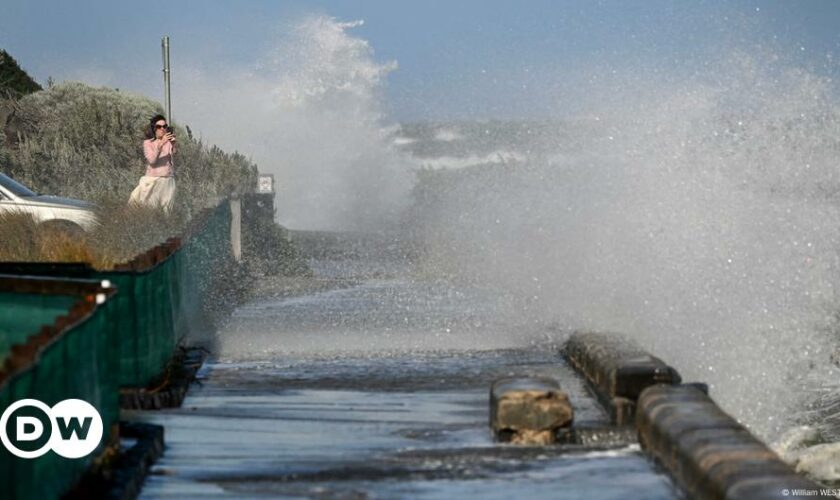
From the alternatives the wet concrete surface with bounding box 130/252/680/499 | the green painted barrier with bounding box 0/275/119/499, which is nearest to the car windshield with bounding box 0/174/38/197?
the wet concrete surface with bounding box 130/252/680/499

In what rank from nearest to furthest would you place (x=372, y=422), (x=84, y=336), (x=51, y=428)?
(x=51, y=428)
(x=84, y=336)
(x=372, y=422)

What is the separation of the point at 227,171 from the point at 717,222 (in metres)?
14.2

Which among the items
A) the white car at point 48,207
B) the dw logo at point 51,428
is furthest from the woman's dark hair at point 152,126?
the dw logo at point 51,428

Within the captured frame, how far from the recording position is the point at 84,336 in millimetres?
8828

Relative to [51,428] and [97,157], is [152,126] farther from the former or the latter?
[51,428]

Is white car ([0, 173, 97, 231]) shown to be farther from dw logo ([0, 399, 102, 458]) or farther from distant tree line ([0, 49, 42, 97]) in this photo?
distant tree line ([0, 49, 42, 97])

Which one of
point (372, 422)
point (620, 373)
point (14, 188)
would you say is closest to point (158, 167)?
point (14, 188)

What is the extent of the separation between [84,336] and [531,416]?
10.2 ft

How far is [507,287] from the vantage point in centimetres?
2412

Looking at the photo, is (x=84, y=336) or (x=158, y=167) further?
(x=158, y=167)

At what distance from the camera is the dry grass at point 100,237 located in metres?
17.9

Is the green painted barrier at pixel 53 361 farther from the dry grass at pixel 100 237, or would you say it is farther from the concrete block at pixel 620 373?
the dry grass at pixel 100 237

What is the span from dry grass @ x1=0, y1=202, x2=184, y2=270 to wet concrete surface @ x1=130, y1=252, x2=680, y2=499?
1.57 metres

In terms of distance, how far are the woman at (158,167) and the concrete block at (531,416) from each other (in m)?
14.6
